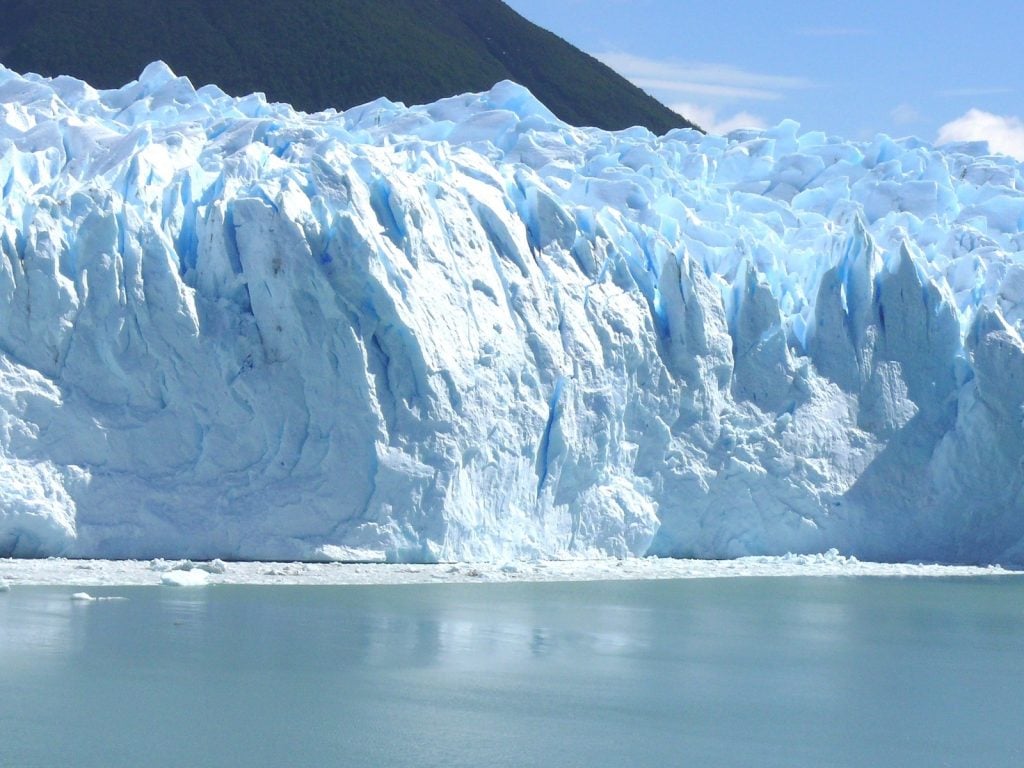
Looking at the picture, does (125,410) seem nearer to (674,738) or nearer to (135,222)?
(135,222)

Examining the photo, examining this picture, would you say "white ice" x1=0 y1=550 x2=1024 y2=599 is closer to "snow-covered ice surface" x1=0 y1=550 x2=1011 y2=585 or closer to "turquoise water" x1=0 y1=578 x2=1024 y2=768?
"snow-covered ice surface" x1=0 y1=550 x2=1011 y2=585

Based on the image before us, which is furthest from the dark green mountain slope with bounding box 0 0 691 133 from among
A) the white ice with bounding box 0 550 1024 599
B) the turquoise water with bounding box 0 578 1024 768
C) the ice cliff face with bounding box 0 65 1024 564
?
the turquoise water with bounding box 0 578 1024 768

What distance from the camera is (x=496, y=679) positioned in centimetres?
918

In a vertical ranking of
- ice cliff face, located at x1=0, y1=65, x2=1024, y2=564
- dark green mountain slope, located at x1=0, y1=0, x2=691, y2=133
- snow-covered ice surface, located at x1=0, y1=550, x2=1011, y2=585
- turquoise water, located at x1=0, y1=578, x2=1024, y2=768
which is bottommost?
turquoise water, located at x1=0, y1=578, x2=1024, y2=768

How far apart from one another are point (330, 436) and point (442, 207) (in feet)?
8.07

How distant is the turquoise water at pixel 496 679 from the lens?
7633 millimetres

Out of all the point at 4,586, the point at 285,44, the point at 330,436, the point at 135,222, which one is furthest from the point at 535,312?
the point at 285,44

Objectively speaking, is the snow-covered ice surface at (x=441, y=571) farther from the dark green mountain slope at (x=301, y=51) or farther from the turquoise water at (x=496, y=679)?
the dark green mountain slope at (x=301, y=51)

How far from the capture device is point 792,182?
Result: 18.1m

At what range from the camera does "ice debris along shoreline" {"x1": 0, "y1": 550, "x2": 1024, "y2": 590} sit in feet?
39.7

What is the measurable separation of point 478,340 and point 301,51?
86.7ft

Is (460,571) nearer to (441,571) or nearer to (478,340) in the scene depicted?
(441,571)

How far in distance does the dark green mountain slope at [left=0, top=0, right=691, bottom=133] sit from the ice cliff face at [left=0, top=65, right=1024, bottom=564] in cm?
1982

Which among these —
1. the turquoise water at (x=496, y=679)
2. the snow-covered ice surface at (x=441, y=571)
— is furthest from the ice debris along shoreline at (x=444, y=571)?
the turquoise water at (x=496, y=679)
